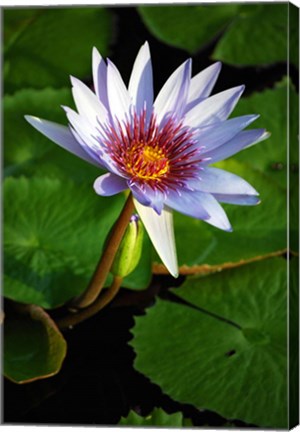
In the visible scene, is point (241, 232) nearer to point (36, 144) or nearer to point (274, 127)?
point (274, 127)

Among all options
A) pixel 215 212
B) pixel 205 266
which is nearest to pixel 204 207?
pixel 215 212

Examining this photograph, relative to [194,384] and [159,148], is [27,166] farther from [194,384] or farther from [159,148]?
[194,384]

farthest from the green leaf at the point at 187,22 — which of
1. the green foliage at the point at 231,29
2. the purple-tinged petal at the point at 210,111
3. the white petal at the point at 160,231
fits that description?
the white petal at the point at 160,231

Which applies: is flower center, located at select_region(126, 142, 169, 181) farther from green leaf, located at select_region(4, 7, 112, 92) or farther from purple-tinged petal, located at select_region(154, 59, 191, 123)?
green leaf, located at select_region(4, 7, 112, 92)

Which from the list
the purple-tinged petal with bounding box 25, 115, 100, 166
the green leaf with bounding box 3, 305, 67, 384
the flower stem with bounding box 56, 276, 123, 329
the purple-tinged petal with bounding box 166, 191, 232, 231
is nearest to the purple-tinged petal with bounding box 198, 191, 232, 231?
the purple-tinged petal with bounding box 166, 191, 232, 231

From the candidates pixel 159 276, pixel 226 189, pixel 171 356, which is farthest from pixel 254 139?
pixel 171 356

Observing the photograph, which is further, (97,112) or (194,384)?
(194,384)
